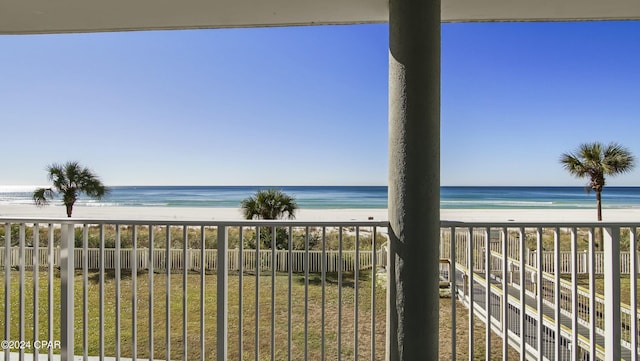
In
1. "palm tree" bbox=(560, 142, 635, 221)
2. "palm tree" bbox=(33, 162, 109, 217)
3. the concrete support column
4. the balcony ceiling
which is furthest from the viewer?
"palm tree" bbox=(33, 162, 109, 217)

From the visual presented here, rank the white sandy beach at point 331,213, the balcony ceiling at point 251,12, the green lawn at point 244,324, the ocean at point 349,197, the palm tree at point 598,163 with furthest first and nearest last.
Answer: the ocean at point 349,197 < the white sandy beach at point 331,213 < the palm tree at point 598,163 < the green lawn at point 244,324 < the balcony ceiling at point 251,12

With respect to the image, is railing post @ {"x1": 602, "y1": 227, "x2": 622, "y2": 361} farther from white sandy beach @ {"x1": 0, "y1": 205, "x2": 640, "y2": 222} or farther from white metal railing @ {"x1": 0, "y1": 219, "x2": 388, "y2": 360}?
white sandy beach @ {"x1": 0, "y1": 205, "x2": 640, "y2": 222}

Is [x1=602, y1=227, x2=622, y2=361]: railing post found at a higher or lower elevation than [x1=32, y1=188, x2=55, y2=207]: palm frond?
lower

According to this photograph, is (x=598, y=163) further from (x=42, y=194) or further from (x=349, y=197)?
(x=349, y=197)

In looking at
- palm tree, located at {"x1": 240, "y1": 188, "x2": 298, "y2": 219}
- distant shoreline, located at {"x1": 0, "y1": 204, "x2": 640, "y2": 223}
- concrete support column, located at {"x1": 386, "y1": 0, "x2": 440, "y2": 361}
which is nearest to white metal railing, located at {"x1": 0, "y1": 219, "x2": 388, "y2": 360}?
concrete support column, located at {"x1": 386, "y1": 0, "x2": 440, "y2": 361}

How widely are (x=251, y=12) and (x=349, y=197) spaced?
22592 millimetres

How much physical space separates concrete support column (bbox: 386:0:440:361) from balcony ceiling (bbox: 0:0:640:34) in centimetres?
42

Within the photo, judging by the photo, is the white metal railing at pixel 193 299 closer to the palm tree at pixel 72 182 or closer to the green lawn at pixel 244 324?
the green lawn at pixel 244 324

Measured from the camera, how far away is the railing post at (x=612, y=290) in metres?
1.63

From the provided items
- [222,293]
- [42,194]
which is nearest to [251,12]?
[222,293]

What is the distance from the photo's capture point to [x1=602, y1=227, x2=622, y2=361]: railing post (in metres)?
1.63

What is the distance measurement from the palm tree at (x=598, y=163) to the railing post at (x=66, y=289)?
7.51m

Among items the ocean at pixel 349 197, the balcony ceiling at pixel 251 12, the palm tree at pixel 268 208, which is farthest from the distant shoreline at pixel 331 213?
the balcony ceiling at pixel 251 12

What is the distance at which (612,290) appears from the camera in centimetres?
163
